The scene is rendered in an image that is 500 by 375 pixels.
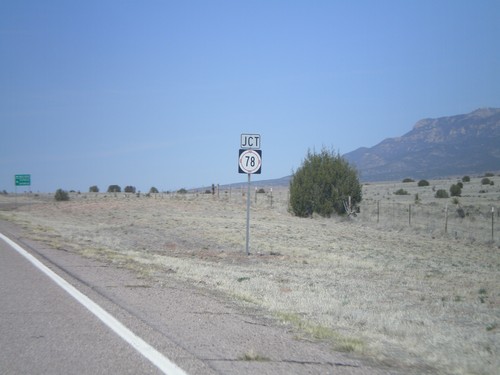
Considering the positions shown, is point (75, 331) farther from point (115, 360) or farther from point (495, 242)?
point (495, 242)

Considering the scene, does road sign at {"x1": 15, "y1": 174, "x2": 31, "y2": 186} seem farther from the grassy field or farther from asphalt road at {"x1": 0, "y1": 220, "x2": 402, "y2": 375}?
asphalt road at {"x1": 0, "y1": 220, "x2": 402, "y2": 375}

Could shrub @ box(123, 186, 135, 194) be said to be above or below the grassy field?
above

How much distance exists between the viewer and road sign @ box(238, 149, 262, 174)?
19500 mm

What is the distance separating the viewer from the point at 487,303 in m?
13.1

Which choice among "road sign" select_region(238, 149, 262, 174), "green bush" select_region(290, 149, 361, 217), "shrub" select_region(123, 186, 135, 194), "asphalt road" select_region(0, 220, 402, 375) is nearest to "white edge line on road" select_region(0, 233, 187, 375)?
"asphalt road" select_region(0, 220, 402, 375)

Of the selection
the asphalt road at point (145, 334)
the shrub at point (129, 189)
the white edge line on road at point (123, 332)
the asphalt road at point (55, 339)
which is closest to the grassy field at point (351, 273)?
the asphalt road at point (145, 334)

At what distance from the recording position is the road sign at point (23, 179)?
67188mm

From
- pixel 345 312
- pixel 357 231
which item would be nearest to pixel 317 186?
pixel 357 231

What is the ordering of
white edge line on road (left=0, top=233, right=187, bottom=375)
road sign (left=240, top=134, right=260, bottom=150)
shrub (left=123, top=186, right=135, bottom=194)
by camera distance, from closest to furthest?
white edge line on road (left=0, top=233, right=187, bottom=375)
road sign (left=240, top=134, right=260, bottom=150)
shrub (left=123, top=186, right=135, bottom=194)

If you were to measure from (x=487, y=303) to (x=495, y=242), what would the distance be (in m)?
20.7

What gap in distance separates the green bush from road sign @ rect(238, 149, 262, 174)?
2709 cm

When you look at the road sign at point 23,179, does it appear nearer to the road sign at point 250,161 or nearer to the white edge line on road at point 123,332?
the road sign at point 250,161

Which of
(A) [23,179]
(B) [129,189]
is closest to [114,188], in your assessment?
(B) [129,189]

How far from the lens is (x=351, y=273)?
58.1 feet
